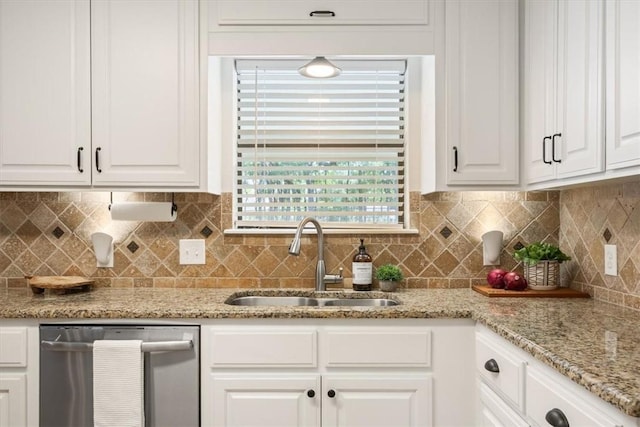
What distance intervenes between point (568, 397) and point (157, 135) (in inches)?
71.3

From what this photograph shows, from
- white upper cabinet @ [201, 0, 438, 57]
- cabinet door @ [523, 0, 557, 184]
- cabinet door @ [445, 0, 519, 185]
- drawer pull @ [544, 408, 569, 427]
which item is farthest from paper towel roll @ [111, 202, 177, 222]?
drawer pull @ [544, 408, 569, 427]

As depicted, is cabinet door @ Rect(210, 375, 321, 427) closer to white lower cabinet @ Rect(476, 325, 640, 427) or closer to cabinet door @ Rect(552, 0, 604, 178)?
white lower cabinet @ Rect(476, 325, 640, 427)

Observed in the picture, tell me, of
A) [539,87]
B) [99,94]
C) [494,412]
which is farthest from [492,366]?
[99,94]

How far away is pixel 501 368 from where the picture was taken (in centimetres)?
158

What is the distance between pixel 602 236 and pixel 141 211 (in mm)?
2050

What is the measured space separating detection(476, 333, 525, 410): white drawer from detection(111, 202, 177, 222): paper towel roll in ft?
4.90

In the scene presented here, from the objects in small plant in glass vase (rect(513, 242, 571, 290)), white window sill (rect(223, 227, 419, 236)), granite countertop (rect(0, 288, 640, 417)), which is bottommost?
granite countertop (rect(0, 288, 640, 417))

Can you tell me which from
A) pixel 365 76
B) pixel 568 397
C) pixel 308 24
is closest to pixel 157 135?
pixel 308 24

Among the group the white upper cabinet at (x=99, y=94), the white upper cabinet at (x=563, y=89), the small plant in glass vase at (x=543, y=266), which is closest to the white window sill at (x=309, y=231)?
the white upper cabinet at (x=99, y=94)

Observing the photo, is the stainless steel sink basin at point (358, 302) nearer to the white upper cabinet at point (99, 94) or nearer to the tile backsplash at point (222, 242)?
the tile backsplash at point (222, 242)

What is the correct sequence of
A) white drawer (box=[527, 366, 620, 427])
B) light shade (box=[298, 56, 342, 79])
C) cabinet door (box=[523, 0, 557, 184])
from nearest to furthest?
1. white drawer (box=[527, 366, 620, 427])
2. cabinet door (box=[523, 0, 557, 184])
3. light shade (box=[298, 56, 342, 79])

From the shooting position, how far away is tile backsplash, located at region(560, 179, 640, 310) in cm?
188

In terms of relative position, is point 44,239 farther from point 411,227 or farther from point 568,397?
point 568,397

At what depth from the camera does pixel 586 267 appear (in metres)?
2.20
